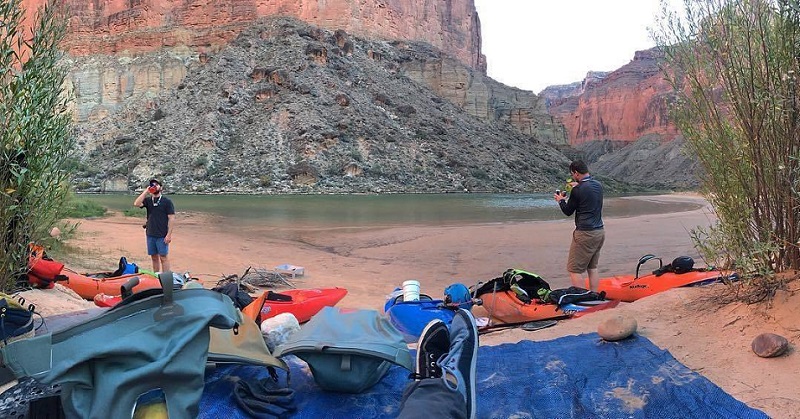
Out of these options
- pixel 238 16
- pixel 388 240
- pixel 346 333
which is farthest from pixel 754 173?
pixel 238 16

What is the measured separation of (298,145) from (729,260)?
3824cm

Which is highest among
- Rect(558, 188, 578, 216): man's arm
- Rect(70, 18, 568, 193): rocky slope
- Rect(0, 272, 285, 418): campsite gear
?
Rect(70, 18, 568, 193): rocky slope

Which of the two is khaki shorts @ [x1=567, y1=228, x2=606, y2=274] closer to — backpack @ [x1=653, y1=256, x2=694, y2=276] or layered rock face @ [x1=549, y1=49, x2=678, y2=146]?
backpack @ [x1=653, y1=256, x2=694, y2=276]

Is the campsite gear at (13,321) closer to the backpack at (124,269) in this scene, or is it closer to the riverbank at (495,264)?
the riverbank at (495,264)

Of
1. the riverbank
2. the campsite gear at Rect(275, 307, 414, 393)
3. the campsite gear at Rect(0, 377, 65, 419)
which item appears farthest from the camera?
the riverbank

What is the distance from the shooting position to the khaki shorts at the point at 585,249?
5.81 m

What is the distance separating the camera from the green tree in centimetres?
375

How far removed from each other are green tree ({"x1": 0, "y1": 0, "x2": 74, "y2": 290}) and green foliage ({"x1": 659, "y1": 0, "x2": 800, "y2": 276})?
4975 mm

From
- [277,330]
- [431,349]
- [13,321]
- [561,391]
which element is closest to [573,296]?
[561,391]

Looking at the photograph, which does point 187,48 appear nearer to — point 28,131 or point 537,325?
point 28,131

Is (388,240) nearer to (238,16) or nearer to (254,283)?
(254,283)

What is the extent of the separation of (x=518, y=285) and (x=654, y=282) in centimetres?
143

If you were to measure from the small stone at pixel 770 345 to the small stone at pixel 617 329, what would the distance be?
691 mm

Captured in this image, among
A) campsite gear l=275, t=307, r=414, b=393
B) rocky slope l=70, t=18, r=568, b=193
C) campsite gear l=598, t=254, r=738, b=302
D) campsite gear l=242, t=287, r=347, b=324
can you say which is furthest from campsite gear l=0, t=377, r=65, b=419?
rocky slope l=70, t=18, r=568, b=193
